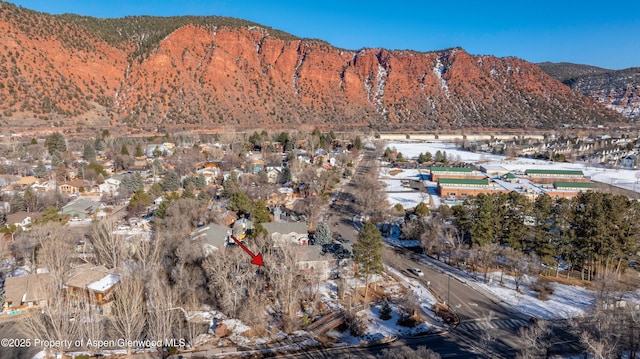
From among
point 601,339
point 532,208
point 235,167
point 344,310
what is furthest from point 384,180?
point 601,339

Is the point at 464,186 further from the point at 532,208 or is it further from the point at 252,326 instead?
the point at 252,326

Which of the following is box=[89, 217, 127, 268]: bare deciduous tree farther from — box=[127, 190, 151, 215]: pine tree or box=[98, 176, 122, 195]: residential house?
box=[98, 176, 122, 195]: residential house

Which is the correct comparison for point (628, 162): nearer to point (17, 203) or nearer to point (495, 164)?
point (495, 164)

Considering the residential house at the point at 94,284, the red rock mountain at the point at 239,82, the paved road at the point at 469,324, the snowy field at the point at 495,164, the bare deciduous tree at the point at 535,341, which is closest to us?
the bare deciduous tree at the point at 535,341

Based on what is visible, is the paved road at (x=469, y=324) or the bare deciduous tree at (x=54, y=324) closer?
the bare deciduous tree at (x=54, y=324)

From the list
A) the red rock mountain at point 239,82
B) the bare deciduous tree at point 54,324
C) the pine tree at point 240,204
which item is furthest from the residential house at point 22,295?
the red rock mountain at point 239,82

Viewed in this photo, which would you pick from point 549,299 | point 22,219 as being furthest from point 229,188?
point 549,299

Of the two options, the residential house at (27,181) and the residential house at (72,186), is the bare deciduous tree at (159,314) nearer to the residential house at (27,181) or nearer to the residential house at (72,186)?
the residential house at (72,186)
